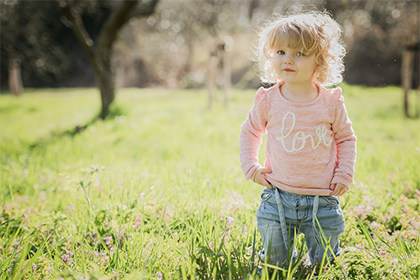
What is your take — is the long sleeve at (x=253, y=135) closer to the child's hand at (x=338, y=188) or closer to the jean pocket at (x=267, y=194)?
the jean pocket at (x=267, y=194)

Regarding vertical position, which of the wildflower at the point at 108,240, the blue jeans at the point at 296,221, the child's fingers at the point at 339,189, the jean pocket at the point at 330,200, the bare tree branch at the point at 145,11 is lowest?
the wildflower at the point at 108,240

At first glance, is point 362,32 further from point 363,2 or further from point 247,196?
point 247,196

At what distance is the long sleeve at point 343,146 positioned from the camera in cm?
197

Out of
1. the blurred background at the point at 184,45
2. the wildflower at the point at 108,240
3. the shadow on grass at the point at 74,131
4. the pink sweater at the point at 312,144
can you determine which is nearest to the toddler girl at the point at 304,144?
the pink sweater at the point at 312,144

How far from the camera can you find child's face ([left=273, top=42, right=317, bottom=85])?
197 centimetres

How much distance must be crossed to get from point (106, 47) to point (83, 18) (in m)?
14.8

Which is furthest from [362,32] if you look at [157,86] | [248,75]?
[157,86]

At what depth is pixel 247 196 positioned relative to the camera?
3.02 m

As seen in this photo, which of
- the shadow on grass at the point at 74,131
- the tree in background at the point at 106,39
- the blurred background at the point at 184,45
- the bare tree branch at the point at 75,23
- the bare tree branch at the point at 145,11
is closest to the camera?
the shadow on grass at the point at 74,131

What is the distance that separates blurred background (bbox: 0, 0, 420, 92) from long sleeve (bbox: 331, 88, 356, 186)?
13.1 meters

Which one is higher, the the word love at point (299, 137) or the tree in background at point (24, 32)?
the tree in background at point (24, 32)

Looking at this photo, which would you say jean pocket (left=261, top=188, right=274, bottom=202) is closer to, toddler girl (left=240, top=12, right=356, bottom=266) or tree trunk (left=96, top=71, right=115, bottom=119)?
toddler girl (left=240, top=12, right=356, bottom=266)

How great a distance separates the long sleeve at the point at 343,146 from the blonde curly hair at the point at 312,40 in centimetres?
16

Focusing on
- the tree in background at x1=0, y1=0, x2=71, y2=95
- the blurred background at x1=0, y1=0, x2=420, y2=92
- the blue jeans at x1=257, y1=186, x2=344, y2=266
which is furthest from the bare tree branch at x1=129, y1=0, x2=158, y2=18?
the blue jeans at x1=257, y1=186, x2=344, y2=266
